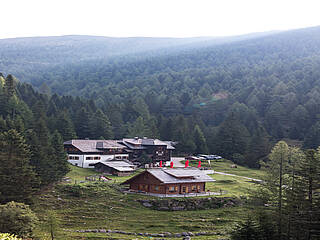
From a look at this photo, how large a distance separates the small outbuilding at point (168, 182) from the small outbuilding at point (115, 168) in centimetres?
986

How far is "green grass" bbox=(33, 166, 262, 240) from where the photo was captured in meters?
41.3

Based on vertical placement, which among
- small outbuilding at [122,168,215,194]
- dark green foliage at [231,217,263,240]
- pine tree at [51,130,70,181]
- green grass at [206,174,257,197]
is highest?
dark green foliage at [231,217,263,240]

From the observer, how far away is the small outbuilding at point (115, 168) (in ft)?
220

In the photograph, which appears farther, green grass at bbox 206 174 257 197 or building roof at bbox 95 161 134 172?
building roof at bbox 95 161 134 172

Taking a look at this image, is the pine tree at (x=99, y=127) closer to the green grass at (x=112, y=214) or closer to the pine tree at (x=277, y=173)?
the green grass at (x=112, y=214)

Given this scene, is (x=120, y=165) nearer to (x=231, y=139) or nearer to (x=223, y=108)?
(x=231, y=139)

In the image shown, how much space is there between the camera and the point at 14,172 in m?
43.2

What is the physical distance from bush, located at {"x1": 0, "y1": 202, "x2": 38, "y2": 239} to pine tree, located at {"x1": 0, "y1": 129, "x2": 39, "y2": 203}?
28.3ft

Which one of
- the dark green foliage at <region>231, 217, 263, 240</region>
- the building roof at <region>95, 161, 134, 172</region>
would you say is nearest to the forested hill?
the building roof at <region>95, 161, 134, 172</region>

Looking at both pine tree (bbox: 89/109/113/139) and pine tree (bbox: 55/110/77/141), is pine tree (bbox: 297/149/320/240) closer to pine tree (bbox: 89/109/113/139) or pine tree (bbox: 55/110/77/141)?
pine tree (bbox: 55/110/77/141)

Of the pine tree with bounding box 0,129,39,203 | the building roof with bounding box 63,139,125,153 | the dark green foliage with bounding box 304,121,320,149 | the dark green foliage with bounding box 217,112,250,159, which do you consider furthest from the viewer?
the dark green foliage with bounding box 217,112,250,159

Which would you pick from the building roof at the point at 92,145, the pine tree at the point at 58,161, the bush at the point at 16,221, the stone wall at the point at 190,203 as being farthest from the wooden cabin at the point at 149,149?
the bush at the point at 16,221

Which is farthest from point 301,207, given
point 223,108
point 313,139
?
point 223,108

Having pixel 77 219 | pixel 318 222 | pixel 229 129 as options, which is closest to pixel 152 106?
pixel 229 129
